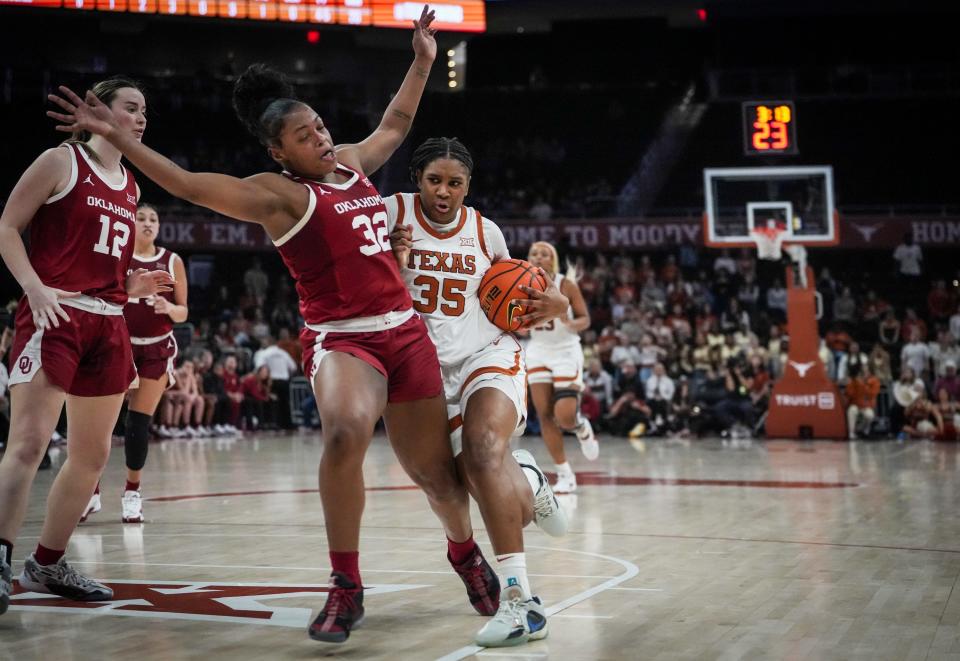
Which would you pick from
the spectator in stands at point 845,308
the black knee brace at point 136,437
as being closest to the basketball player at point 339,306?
the black knee brace at point 136,437

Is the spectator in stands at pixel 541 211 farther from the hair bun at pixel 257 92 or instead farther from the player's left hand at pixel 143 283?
the hair bun at pixel 257 92

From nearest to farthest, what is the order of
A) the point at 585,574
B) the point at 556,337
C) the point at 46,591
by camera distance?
the point at 46,591 < the point at 585,574 < the point at 556,337

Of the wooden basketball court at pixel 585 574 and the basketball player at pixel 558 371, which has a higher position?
the basketball player at pixel 558 371

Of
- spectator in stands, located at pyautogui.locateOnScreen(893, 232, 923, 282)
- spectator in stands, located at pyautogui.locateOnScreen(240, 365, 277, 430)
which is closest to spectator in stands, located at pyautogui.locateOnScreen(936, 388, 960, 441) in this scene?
spectator in stands, located at pyautogui.locateOnScreen(893, 232, 923, 282)

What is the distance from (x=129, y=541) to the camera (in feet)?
22.7

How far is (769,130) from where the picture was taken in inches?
668

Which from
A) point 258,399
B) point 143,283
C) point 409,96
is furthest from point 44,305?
point 258,399

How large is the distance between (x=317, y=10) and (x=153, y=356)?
47.7 ft

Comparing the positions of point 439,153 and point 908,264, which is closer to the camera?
point 439,153

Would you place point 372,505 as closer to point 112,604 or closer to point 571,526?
point 571,526

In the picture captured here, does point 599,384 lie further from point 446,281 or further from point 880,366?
point 446,281

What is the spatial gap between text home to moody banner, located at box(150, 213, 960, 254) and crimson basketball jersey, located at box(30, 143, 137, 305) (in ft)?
60.1

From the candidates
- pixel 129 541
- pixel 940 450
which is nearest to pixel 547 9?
pixel 940 450

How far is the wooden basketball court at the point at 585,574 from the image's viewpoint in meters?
4.14
